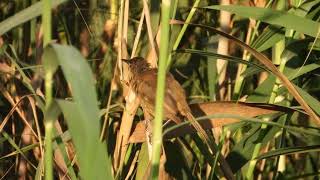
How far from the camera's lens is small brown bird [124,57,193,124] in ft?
4.91

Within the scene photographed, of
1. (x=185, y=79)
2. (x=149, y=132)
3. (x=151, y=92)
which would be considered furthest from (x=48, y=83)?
(x=185, y=79)

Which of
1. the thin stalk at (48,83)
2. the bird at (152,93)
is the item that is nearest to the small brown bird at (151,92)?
the bird at (152,93)

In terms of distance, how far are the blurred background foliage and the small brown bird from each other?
0.25 feet

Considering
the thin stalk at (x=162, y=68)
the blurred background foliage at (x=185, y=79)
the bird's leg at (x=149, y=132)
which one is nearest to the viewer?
the thin stalk at (x=162, y=68)

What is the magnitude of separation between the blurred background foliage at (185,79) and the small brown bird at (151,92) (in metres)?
0.08

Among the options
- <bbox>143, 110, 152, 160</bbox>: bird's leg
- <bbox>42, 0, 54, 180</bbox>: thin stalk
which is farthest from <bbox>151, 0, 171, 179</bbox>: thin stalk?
<bbox>143, 110, 152, 160</bbox>: bird's leg

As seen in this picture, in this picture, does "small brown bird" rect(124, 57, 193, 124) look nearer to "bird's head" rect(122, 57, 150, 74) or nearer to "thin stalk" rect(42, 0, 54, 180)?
"bird's head" rect(122, 57, 150, 74)

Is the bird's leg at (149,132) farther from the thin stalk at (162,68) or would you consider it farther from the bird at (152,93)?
the thin stalk at (162,68)

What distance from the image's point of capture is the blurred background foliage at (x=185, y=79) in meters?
1.68

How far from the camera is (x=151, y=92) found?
155 cm

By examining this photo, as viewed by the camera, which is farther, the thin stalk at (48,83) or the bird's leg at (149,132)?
the bird's leg at (149,132)

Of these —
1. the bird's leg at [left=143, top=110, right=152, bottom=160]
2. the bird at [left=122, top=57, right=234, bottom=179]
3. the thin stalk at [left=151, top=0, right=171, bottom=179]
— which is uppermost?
the thin stalk at [left=151, top=0, right=171, bottom=179]

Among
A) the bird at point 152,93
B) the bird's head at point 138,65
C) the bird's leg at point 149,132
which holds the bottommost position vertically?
the bird's leg at point 149,132

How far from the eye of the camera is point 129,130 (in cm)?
146
